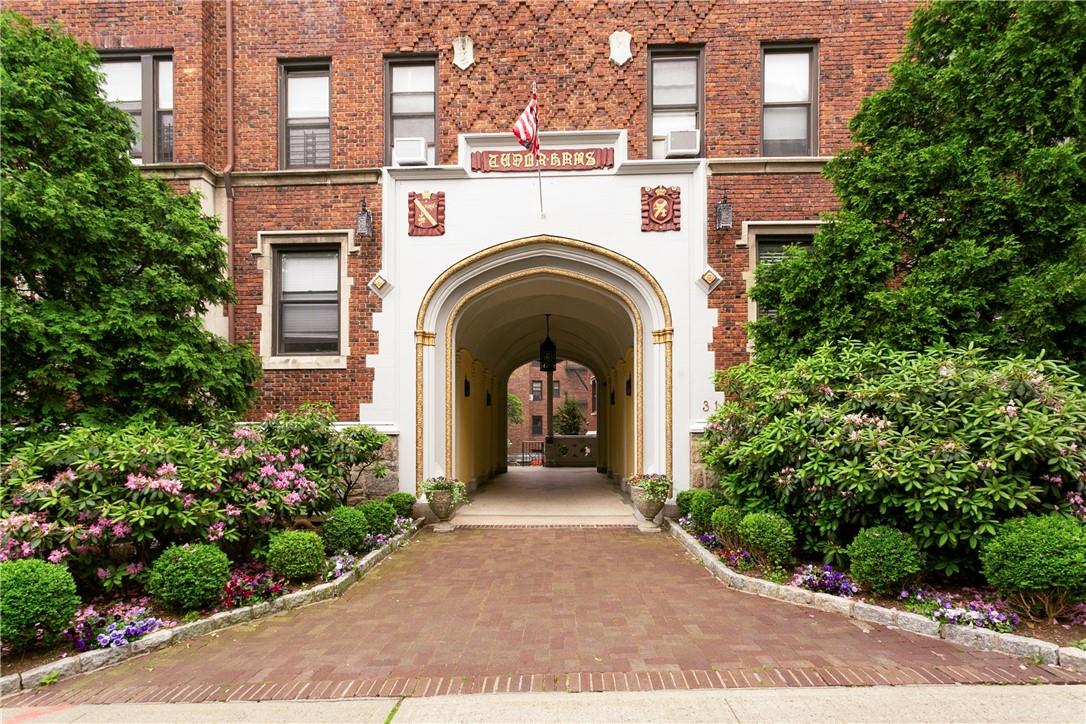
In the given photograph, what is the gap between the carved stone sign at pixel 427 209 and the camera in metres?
9.91

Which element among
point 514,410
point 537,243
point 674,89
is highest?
point 674,89

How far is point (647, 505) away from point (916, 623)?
183 inches

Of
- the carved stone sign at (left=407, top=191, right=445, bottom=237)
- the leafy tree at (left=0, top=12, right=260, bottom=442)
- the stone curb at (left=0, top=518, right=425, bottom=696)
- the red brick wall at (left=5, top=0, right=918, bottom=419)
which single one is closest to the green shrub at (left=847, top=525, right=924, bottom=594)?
the red brick wall at (left=5, top=0, right=918, bottom=419)

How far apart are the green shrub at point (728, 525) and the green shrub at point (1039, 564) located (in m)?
2.44

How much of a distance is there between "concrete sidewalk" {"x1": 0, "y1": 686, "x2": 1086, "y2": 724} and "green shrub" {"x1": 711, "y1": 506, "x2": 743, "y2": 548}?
2901 millimetres

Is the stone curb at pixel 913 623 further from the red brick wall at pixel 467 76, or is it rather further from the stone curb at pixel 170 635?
the red brick wall at pixel 467 76

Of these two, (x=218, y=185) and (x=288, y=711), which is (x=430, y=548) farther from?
(x=218, y=185)

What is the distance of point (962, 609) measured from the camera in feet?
15.6

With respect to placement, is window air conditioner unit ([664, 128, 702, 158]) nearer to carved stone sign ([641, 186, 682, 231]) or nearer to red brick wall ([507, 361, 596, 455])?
carved stone sign ([641, 186, 682, 231])

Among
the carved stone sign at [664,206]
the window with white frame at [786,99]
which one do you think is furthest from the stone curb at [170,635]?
the window with white frame at [786,99]

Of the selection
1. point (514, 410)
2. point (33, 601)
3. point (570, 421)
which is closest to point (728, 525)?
point (33, 601)

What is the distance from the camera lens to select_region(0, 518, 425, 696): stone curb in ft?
13.6

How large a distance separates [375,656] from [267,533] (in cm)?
239

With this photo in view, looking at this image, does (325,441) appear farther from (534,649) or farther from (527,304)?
(527,304)
